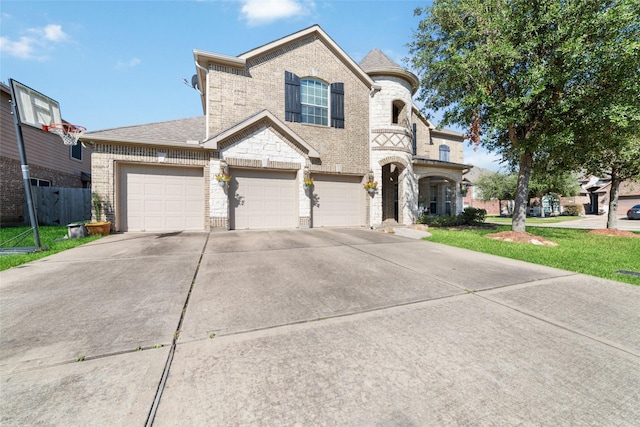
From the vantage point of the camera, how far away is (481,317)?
2818mm

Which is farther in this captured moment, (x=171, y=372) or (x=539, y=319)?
(x=539, y=319)

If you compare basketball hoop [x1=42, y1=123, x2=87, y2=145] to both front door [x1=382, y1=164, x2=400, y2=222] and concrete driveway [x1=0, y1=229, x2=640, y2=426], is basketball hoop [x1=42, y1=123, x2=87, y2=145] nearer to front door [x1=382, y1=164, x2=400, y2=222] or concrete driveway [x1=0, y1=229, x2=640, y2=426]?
concrete driveway [x1=0, y1=229, x2=640, y2=426]

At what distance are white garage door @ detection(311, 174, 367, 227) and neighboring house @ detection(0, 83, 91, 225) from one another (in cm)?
1134

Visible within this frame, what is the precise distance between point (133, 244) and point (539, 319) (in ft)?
28.5

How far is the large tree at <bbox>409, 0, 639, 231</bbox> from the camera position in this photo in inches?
268

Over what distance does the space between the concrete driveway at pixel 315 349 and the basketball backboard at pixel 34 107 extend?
5.21 m

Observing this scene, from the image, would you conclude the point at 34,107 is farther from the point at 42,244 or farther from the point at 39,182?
the point at 39,182

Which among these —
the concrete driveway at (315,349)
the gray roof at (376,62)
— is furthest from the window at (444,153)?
the concrete driveway at (315,349)

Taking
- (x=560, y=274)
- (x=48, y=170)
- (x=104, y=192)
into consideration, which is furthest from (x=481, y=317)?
(x=48, y=170)

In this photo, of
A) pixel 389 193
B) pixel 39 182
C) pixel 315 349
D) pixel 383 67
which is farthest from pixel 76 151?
pixel 315 349

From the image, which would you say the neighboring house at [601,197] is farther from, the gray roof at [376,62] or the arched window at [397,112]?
the gray roof at [376,62]

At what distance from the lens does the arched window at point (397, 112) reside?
13.0 meters

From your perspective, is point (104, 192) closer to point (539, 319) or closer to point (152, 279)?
point (152, 279)

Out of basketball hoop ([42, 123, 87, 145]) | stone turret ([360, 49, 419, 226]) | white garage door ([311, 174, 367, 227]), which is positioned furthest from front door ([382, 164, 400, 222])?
basketball hoop ([42, 123, 87, 145])
